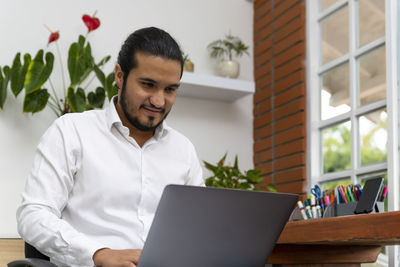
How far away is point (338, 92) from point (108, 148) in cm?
190

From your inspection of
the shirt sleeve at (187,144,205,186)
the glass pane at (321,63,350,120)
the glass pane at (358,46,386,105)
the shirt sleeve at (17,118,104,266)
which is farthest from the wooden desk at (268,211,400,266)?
the glass pane at (321,63,350,120)

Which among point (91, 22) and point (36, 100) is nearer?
point (36, 100)

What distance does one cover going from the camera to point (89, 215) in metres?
1.55

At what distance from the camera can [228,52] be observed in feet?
12.6

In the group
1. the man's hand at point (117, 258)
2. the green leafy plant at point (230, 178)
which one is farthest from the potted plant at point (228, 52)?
the man's hand at point (117, 258)

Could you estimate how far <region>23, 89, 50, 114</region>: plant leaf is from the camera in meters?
3.20

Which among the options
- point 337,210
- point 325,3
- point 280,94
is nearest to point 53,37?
point 280,94

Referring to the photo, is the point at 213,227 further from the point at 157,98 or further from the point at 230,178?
the point at 230,178

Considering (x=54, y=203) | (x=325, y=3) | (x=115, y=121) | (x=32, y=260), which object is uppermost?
(x=325, y=3)

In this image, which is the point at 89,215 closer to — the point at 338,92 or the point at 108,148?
the point at 108,148

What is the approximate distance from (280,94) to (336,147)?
0.57 meters

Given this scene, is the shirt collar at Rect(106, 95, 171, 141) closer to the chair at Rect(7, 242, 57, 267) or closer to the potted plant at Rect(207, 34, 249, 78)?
the chair at Rect(7, 242, 57, 267)

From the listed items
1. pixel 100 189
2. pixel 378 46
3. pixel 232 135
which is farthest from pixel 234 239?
pixel 232 135

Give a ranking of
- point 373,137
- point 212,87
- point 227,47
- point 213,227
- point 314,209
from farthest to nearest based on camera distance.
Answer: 1. point 227,47
2. point 212,87
3. point 373,137
4. point 314,209
5. point 213,227
